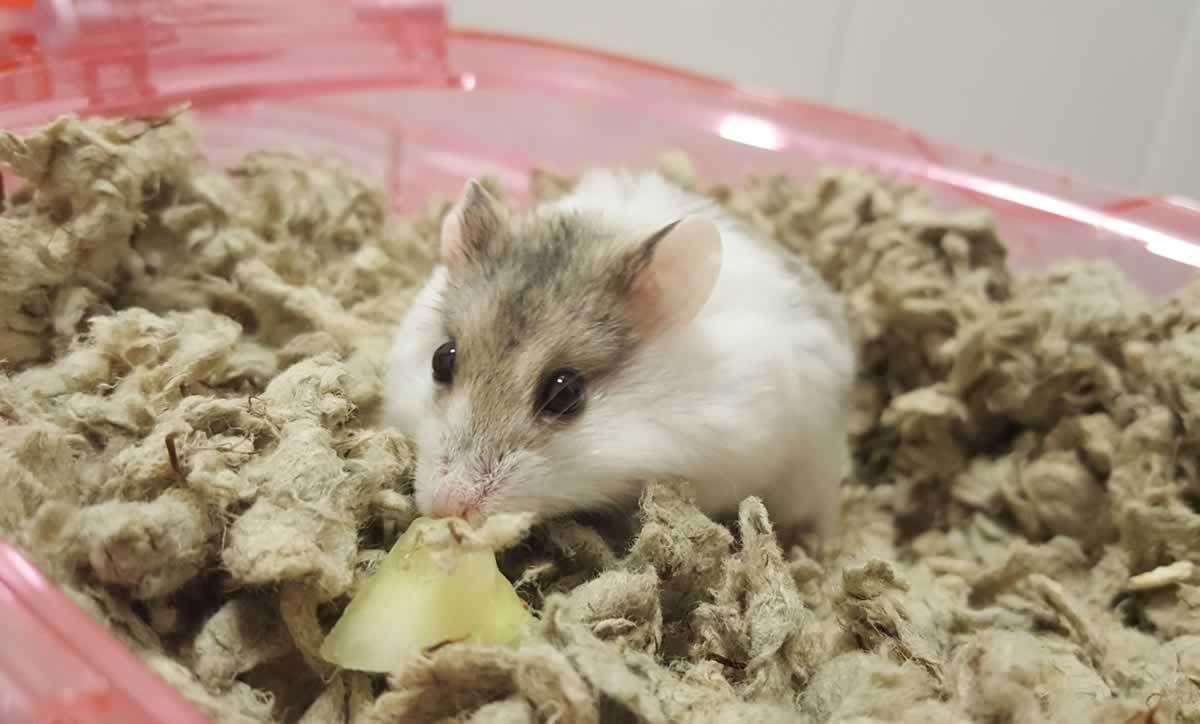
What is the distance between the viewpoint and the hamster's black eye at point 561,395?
1.38m

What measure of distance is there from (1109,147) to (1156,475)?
1.50 metres

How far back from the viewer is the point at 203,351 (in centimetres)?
148

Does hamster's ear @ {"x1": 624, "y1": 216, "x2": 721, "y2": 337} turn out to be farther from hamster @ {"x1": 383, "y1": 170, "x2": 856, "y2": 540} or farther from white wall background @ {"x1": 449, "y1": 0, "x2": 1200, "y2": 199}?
white wall background @ {"x1": 449, "y1": 0, "x2": 1200, "y2": 199}

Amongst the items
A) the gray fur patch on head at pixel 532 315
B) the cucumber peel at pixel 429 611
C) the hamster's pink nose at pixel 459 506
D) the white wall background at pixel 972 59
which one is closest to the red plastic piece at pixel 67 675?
the cucumber peel at pixel 429 611

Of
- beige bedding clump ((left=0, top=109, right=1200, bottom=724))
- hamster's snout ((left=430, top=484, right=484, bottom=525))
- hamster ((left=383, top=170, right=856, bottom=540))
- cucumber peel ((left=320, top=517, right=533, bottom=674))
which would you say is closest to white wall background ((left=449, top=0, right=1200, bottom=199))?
beige bedding clump ((left=0, top=109, right=1200, bottom=724))

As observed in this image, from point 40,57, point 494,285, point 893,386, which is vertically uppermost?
point 40,57

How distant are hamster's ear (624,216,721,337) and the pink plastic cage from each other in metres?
1.03

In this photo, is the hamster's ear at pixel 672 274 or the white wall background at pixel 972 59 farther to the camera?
the white wall background at pixel 972 59

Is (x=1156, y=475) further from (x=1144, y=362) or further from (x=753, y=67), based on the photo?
(x=753, y=67)

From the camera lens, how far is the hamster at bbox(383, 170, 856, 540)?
1.35 m

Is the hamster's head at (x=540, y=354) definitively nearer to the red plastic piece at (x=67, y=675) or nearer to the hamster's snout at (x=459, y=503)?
the hamster's snout at (x=459, y=503)

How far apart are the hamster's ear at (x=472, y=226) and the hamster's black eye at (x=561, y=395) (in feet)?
0.94

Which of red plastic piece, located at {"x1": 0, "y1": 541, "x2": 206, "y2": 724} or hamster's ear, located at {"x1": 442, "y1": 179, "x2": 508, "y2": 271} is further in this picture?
hamster's ear, located at {"x1": 442, "y1": 179, "x2": 508, "y2": 271}

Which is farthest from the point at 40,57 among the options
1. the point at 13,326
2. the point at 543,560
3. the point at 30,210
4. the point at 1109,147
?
the point at 1109,147
